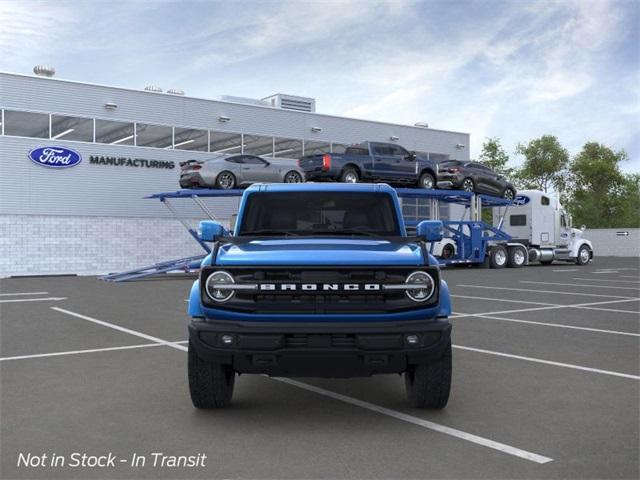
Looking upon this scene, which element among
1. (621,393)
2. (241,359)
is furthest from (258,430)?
(621,393)

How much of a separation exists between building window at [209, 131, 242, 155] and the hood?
26544 millimetres

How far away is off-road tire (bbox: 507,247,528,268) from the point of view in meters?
30.1

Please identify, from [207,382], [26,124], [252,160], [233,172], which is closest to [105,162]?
[26,124]

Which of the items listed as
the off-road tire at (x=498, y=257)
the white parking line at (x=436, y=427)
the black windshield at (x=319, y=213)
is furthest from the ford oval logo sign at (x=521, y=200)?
the white parking line at (x=436, y=427)

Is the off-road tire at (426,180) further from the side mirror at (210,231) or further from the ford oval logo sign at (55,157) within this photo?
the side mirror at (210,231)

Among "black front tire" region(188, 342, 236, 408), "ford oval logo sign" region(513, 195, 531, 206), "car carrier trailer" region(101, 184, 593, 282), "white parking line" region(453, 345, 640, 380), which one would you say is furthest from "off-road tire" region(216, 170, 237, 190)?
"black front tire" region(188, 342, 236, 408)

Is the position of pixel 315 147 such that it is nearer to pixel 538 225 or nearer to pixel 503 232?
pixel 503 232

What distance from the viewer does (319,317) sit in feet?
15.3

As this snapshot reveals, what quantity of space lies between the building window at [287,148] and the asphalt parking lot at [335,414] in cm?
2429

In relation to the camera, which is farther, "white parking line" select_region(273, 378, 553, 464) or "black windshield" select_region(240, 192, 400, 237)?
"black windshield" select_region(240, 192, 400, 237)

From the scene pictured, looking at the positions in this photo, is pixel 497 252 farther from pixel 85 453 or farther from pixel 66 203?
pixel 85 453

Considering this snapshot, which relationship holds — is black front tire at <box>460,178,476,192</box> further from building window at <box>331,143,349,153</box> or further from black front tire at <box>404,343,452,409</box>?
black front tire at <box>404,343,452,409</box>

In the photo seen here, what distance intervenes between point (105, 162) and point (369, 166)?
11.6 m

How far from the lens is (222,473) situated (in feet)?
12.8
